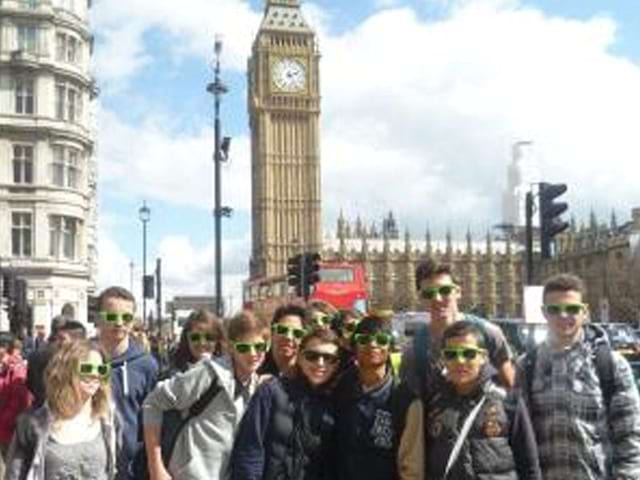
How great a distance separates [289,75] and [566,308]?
133m

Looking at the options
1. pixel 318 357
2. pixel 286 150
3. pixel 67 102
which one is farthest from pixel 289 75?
pixel 318 357

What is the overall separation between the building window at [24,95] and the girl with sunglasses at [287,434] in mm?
39598

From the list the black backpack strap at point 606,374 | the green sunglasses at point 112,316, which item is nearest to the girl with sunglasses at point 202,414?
the green sunglasses at point 112,316

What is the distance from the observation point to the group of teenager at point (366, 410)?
5.25 metres

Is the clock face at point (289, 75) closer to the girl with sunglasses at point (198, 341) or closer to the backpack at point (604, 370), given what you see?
the girl with sunglasses at point (198, 341)

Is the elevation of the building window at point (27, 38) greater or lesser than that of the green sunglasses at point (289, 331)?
greater

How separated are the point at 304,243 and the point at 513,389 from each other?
428 ft

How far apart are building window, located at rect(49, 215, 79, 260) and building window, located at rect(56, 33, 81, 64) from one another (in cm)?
690

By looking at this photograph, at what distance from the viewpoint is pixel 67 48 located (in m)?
44.8

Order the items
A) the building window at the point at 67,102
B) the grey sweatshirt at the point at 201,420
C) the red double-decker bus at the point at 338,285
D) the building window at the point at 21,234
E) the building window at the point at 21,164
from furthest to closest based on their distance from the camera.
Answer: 1. the building window at the point at 67,102
2. the building window at the point at 21,164
3. the building window at the point at 21,234
4. the red double-decker bus at the point at 338,285
5. the grey sweatshirt at the point at 201,420

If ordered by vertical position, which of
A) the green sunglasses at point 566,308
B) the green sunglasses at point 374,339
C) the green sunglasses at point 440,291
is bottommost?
the green sunglasses at point 374,339

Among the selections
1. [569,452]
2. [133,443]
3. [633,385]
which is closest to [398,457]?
[569,452]

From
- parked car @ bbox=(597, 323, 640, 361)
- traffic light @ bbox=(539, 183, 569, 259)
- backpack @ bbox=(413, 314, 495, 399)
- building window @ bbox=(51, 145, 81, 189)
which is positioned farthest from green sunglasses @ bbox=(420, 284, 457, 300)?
building window @ bbox=(51, 145, 81, 189)

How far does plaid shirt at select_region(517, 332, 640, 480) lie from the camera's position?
5402mm
